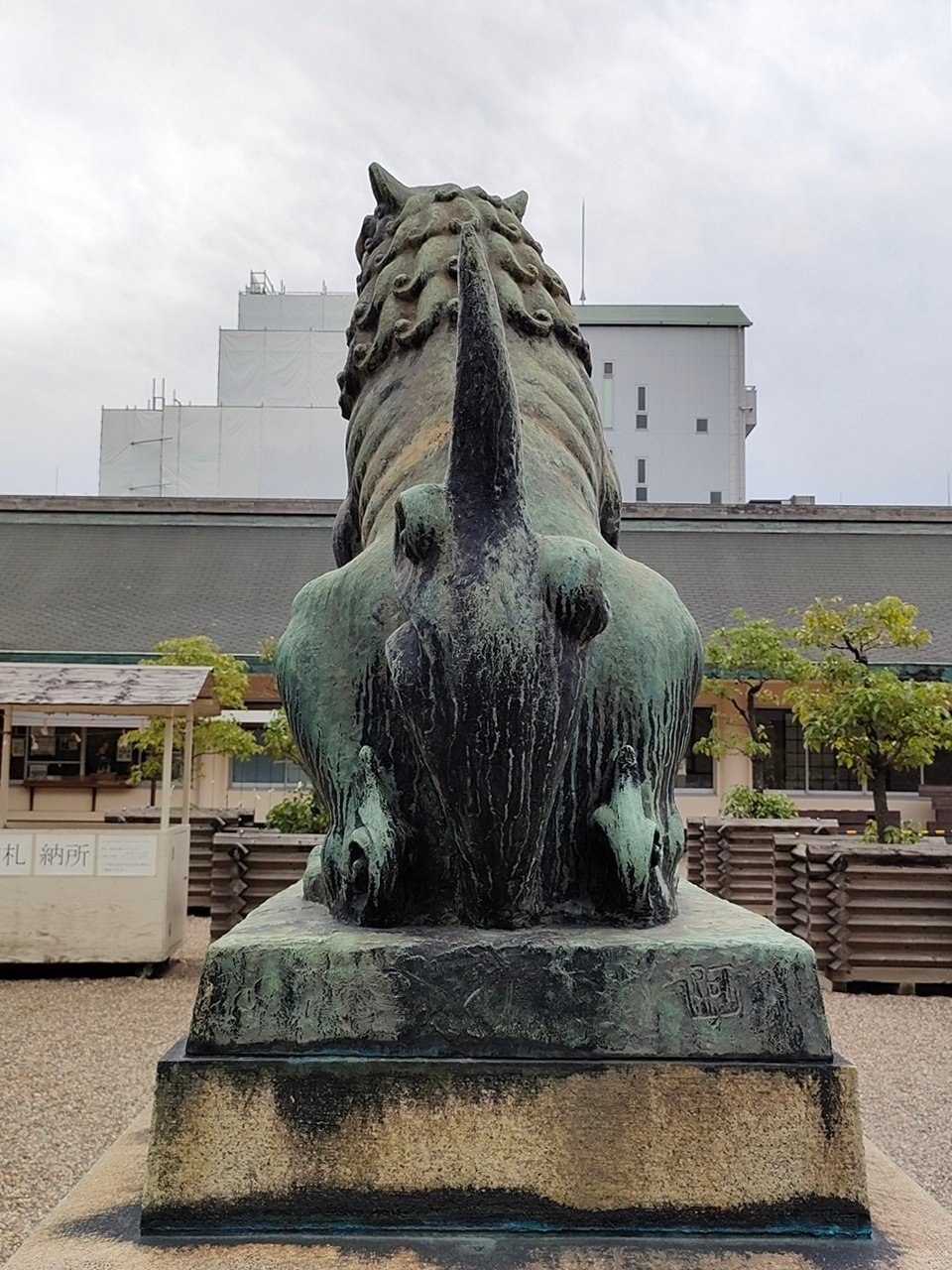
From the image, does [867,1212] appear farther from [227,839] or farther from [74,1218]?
[227,839]

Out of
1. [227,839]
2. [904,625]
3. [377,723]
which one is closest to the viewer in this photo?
[377,723]

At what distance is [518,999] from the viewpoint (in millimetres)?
1884

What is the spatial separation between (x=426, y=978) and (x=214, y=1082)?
0.37 meters

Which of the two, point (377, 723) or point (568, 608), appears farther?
point (377, 723)

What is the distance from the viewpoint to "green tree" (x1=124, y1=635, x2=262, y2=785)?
1352 centimetres

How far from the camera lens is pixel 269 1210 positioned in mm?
1805

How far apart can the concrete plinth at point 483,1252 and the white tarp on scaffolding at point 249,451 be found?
100 feet

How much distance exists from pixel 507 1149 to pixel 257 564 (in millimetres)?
23583

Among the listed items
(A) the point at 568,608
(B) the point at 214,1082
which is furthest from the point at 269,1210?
(A) the point at 568,608

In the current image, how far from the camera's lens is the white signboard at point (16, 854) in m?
8.27

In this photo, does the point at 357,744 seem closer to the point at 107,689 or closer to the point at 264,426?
the point at 107,689

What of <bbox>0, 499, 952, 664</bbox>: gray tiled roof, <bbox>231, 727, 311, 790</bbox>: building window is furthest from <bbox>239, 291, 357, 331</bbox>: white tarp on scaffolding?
<bbox>231, 727, 311, 790</bbox>: building window

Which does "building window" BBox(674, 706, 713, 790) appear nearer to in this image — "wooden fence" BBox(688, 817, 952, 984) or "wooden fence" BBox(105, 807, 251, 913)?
"wooden fence" BBox(105, 807, 251, 913)

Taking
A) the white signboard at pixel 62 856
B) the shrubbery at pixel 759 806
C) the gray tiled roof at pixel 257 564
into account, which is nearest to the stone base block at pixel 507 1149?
the white signboard at pixel 62 856
